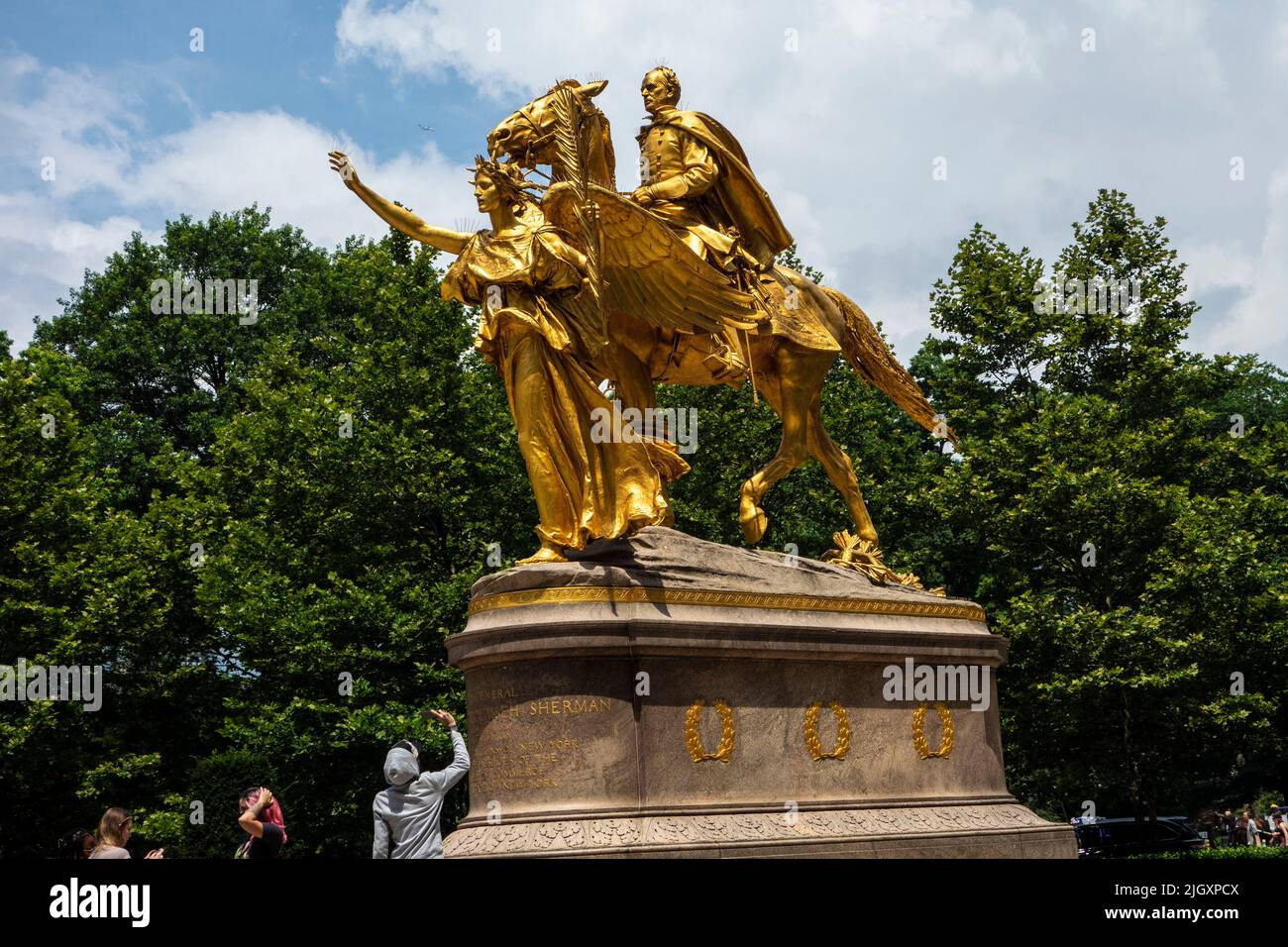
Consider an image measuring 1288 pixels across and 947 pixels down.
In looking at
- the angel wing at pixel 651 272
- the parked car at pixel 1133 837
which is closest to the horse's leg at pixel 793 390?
the angel wing at pixel 651 272

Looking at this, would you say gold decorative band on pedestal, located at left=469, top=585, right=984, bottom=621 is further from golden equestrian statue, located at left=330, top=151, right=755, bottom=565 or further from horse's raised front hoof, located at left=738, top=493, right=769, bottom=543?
horse's raised front hoof, located at left=738, top=493, right=769, bottom=543

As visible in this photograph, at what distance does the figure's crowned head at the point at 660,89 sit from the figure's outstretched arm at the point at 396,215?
8.39 feet

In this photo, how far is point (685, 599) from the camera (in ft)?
37.3

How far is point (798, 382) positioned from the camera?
1408 cm

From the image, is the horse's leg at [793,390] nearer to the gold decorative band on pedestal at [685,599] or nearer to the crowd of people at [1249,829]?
the gold decorative band on pedestal at [685,599]

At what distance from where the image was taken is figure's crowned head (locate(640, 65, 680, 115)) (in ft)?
46.5

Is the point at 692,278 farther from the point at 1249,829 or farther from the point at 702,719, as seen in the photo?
the point at 1249,829

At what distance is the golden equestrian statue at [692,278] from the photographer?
12.5 m

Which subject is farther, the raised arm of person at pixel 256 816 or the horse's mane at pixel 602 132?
the horse's mane at pixel 602 132

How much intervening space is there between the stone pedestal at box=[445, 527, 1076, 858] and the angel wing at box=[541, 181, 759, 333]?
2.16 meters

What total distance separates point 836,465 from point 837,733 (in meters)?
3.36

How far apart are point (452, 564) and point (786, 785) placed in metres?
15.9
